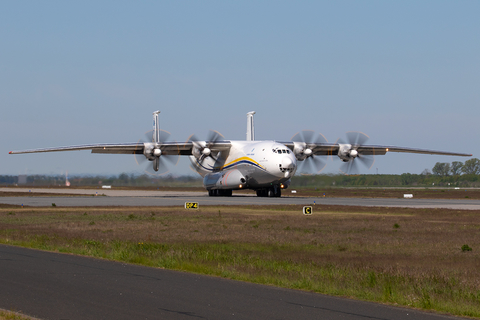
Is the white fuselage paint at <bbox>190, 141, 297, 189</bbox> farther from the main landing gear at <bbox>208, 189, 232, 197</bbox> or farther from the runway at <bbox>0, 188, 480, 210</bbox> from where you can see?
the runway at <bbox>0, 188, 480, 210</bbox>

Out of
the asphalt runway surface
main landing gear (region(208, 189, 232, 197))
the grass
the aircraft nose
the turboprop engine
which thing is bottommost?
main landing gear (region(208, 189, 232, 197))

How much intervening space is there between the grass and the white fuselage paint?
23355 millimetres

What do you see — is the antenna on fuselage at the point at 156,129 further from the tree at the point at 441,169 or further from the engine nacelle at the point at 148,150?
the tree at the point at 441,169

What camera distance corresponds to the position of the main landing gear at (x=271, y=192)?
60028 millimetres

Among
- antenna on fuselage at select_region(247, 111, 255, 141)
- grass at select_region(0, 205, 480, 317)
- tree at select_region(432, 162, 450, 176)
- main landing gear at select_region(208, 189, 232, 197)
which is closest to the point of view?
grass at select_region(0, 205, 480, 317)

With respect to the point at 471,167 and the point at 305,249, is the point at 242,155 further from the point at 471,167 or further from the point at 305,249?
the point at 471,167

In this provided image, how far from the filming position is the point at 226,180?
59.1 m

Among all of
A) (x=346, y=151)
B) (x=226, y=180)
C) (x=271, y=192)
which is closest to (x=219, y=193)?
(x=226, y=180)

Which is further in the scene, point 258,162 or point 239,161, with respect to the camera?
point 239,161

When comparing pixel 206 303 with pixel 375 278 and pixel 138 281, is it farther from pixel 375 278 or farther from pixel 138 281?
pixel 375 278

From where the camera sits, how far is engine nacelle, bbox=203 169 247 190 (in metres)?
57.4

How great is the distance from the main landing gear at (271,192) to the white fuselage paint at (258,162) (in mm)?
2094

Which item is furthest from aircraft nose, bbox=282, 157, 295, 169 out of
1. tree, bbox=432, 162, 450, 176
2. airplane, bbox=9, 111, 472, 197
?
tree, bbox=432, 162, 450, 176

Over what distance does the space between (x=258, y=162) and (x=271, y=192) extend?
787 cm
